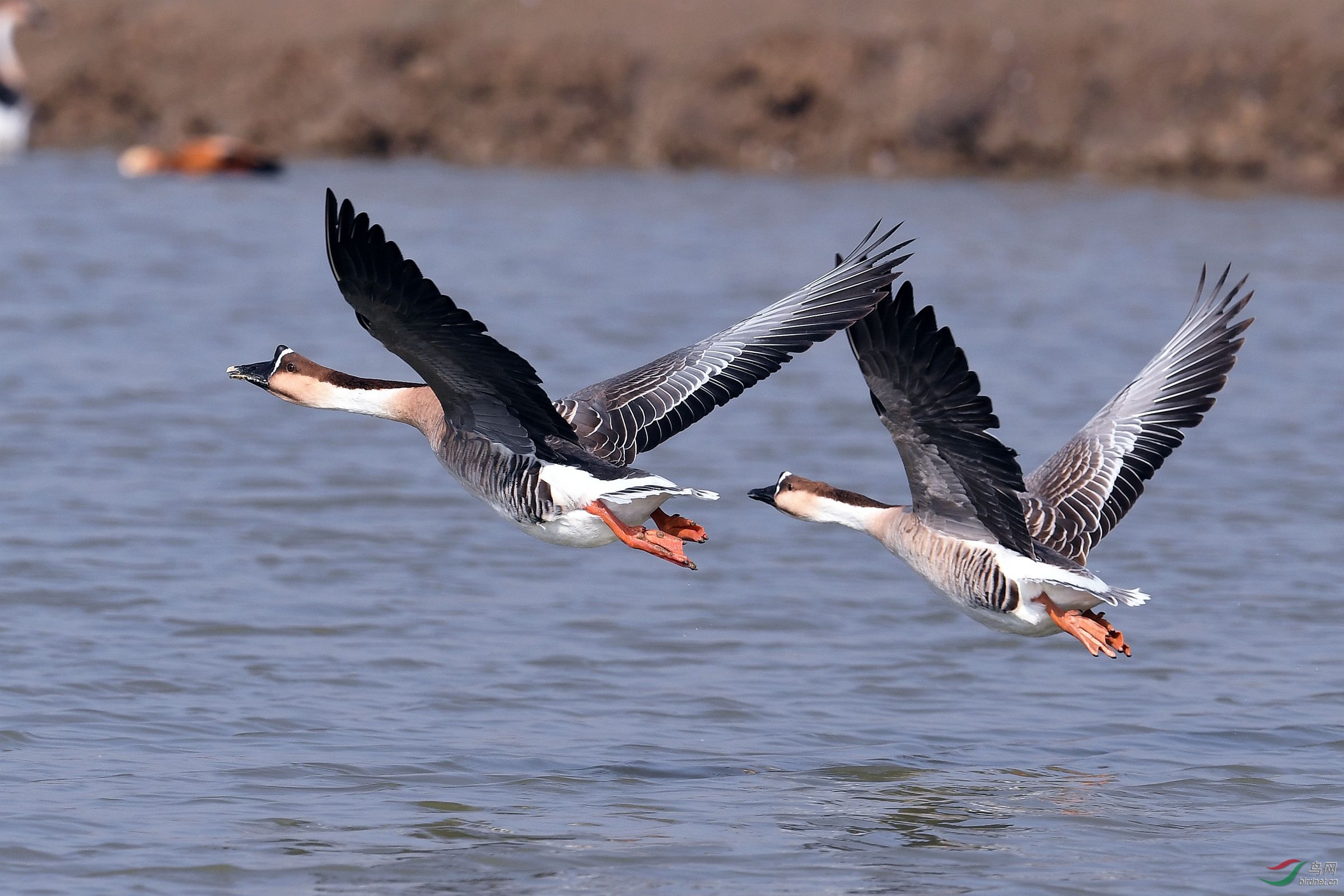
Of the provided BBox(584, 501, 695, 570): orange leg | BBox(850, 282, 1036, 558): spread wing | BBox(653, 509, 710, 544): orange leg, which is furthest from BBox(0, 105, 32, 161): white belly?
BBox(850, 282, 1036, 558): spread wing

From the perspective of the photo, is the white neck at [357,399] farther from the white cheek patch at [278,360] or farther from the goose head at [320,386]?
the white cheek patch at [278,360]

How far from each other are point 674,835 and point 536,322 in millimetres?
12015

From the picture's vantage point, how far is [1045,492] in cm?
847

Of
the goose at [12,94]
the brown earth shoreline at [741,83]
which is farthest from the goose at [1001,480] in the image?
the goose at [12,94]

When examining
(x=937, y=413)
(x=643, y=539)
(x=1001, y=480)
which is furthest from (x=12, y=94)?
(x=937, y=413)

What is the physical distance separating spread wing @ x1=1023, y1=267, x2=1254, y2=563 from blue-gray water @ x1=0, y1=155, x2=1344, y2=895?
1100mm

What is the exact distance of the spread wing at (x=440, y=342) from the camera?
6.68 meters

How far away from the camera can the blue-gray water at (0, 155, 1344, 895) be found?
734 cm

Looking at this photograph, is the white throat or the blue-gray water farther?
the white throat

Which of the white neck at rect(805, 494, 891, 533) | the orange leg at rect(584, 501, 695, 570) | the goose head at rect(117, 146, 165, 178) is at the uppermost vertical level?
the goose head at rect(117, 146, 165, 178)

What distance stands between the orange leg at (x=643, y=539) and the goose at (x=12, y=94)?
25.0 metres

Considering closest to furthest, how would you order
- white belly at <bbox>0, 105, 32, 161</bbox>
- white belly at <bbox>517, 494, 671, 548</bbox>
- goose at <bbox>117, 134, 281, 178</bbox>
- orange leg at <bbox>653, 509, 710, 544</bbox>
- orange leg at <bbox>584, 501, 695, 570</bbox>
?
orange leg at <bbox>584, 501, 695, 570</bbox>, white belly at <bbox>517, 494, 671, 548</bbox>, orange leg at <bbox>653, 509, 710, 544</bbox>, goose at <bbox>117, 134, 281, 178</bbox>, white belly at <bbox>0, 105, 32, 161</bbox>

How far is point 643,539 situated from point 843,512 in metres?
1.13

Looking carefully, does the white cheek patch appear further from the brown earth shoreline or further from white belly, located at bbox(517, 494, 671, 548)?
the brown earth shoreline
